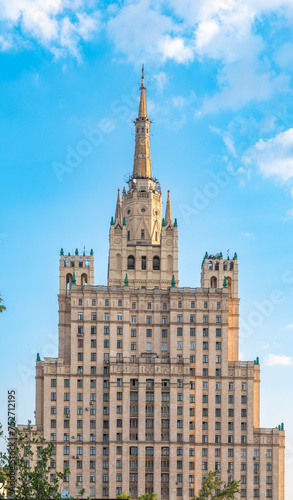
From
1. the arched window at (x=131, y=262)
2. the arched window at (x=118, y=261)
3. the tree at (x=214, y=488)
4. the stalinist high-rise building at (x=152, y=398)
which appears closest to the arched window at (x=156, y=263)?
the arched window at (x=131, y=262)

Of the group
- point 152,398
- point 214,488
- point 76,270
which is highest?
point 76,270

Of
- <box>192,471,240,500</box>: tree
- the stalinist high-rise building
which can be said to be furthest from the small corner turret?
<box>192,471,240,500</box>: tree

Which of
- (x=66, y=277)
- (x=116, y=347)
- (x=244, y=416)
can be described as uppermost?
(x=66, y=277)

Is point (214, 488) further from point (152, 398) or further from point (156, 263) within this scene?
point (156, 263)

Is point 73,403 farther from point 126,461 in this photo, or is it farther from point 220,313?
point 220,313

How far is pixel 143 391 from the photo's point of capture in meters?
176

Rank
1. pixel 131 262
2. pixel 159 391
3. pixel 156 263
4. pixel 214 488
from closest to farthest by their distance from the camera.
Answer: pixel 214 488 < pixel 159 391 < pixel 131 262 < pixel 156 263

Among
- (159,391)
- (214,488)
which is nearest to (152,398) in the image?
(159,391)

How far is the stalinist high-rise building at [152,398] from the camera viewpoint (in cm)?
17438

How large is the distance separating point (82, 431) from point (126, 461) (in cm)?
947

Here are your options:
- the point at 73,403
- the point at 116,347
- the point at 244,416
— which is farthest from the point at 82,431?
the point at 244,416

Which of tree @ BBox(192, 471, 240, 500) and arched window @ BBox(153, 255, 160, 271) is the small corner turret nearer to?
arched window @ BBox(153, 255, 160, 271)

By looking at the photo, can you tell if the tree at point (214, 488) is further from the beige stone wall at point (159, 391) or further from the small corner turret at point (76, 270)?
the small corner turret at point (76, 270)

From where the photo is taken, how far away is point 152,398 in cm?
17700
